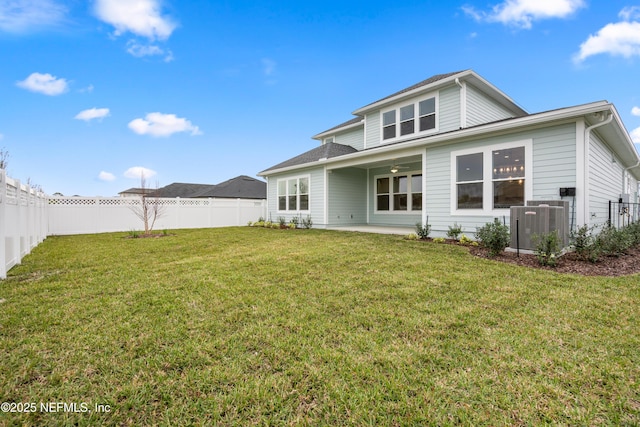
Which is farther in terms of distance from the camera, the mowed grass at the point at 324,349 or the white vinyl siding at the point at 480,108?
the white vinyl siding at the point at 480,108

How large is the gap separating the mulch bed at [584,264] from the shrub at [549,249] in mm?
104

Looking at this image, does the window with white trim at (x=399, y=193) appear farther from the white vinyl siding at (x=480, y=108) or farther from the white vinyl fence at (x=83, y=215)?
the white vinyl fence at (x=83, y=215)

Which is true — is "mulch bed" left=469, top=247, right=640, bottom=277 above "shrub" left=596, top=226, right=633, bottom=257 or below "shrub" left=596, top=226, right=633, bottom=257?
below

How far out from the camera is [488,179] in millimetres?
7176

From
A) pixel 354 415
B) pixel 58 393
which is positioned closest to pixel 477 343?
pixel 354 415

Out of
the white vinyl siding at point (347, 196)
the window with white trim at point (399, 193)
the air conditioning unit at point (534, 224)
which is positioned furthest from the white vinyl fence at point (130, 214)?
the air conditioning unit at point (534, 224)

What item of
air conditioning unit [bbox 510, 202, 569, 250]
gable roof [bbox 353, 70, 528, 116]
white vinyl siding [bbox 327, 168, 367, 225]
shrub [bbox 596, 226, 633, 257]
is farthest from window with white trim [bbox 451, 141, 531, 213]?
white vinyl siding [bbox 327, 168, 367, 225]

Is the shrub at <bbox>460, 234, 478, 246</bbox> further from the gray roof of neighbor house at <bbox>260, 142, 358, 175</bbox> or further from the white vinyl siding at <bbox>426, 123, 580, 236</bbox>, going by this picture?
the gray roof of neighbor house at <bbox>260, 142, 358, 175</bbox>

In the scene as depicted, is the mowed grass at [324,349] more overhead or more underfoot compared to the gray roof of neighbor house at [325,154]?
more underfoot

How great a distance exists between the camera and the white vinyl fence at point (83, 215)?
4.81 metres

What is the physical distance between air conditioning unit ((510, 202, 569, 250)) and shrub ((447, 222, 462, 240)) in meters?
1.63

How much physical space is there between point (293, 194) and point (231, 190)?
14.2m

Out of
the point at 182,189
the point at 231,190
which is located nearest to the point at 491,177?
the point at 231,190

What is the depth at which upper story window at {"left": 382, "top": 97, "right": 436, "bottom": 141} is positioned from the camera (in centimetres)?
999
